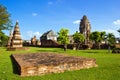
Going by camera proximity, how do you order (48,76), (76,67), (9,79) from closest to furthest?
(9,79)
(48,76)
(76,67)

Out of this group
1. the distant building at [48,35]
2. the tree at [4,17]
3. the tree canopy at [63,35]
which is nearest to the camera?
the tree canopy at [63,35]

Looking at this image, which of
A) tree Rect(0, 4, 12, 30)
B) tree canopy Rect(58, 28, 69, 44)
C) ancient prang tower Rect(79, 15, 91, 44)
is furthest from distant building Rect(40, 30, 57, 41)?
tree canopy Rect(58, 28, 69, 44)

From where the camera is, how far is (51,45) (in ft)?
201

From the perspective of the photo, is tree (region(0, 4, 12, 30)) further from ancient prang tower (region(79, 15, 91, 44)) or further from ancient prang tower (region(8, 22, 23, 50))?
ancient prang tower (region(79, 15, 91, 44))

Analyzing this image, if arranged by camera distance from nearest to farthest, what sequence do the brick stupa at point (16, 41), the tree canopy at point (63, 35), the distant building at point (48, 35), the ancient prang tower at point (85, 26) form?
the brick stupa at point (16, 41), the tree canopy at point (63, 35), the ancient prang tower at point (85, 26), the distant building at point (48, 35)

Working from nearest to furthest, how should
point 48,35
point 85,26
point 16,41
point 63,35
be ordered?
point 16,41 < point 63,35 < point 85,26 < point 48,35

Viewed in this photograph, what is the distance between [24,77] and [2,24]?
46.3 m

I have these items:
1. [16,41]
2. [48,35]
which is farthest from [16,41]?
[48,35]

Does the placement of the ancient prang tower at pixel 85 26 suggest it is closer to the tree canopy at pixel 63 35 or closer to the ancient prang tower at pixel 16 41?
the tree canopy at pixel 63 35

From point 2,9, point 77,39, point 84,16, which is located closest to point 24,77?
point 77,39

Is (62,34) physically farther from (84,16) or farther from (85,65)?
(84,16)

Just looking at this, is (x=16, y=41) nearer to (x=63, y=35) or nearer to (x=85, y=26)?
(x=63, y=35)

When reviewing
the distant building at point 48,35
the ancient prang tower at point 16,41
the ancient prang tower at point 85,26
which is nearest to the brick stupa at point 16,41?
the ancient prang tower at point 16,41

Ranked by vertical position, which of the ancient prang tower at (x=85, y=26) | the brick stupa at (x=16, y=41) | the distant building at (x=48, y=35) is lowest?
the brick stupa at (x=16, y=41)
